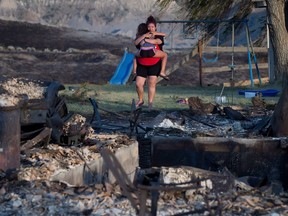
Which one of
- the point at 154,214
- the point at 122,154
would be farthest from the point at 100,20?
the point at 154,214

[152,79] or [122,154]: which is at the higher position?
[152,79]

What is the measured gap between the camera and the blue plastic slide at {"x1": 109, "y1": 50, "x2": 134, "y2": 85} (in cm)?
2091

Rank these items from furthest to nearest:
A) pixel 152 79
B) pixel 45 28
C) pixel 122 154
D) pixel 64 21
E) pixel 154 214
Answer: pixel 64 21 < pixel 45 28 < pixel 152 79 < pixel 122 154 < pixel 154 214

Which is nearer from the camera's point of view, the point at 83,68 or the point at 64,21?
the point at 83,68

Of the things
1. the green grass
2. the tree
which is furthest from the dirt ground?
the green grass

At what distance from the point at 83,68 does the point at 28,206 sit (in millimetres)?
22337

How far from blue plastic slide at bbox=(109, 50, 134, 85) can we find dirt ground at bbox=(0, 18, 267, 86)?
5.28ft

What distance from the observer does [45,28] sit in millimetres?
42875

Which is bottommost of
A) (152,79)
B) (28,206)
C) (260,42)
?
(28,206)

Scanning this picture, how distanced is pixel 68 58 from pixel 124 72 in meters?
10.9

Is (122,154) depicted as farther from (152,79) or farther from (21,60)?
(21,60)

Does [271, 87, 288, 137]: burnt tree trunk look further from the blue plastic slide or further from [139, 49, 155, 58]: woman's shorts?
the blue plastic slide

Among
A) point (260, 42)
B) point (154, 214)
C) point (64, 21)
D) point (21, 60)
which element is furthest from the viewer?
point (64, 21)

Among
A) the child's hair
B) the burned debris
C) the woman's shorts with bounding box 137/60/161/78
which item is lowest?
the burned debris
